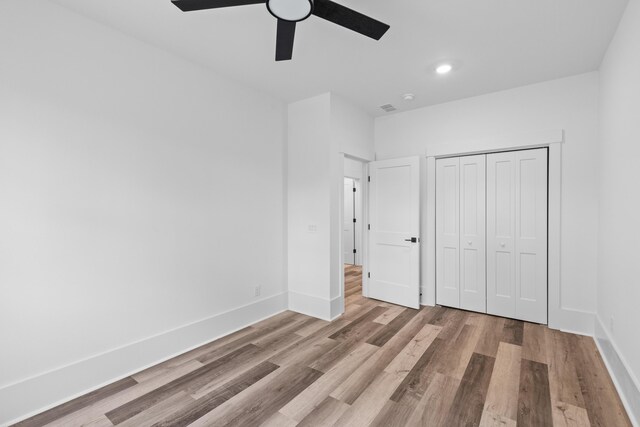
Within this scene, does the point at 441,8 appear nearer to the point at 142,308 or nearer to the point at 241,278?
the point at 241,278

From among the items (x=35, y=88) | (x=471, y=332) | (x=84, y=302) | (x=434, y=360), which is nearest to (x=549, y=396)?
(x=434, y=360)

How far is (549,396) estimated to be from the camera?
2104 millimetres

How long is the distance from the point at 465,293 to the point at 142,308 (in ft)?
11.9

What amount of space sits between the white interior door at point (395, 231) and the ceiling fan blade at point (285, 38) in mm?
2366

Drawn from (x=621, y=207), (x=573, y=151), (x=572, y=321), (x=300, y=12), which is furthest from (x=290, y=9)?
(x=572, y=321)

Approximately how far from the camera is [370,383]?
90.2 inches

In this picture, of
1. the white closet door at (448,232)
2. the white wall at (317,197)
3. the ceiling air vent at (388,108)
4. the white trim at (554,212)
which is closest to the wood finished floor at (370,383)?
the white trim at (554,212)

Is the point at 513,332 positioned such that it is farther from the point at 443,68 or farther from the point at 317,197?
the point at 443,68

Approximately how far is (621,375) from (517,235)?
5.36ft

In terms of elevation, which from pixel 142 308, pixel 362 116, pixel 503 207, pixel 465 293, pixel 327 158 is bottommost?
pixel 465 293

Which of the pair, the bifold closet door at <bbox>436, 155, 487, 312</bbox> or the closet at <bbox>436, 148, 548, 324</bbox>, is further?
the bifold closet door at <bbox>436, 155, 487, 312</bbox>

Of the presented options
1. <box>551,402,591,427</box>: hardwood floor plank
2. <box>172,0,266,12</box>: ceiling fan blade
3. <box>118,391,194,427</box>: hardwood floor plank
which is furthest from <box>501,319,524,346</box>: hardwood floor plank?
<box>172,0,266,12</box>: ceiling fan blade

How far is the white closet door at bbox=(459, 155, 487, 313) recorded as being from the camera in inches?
145

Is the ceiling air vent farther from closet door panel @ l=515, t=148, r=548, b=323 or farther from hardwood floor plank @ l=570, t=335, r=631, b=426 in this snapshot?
hardwood floor plank @ l=570, t=335, r=631, b=426
